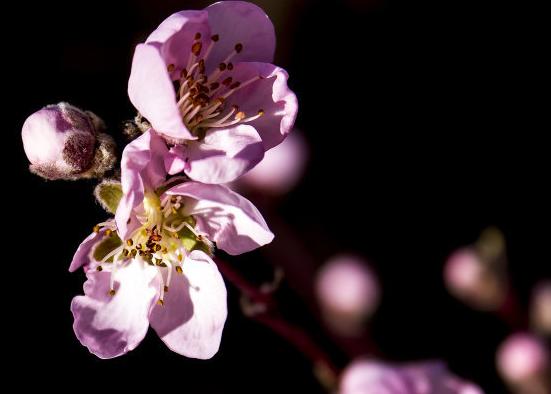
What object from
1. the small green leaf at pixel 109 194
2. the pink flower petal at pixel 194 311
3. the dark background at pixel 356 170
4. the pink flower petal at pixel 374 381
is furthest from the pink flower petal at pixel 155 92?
the dark background at pixel 356 170

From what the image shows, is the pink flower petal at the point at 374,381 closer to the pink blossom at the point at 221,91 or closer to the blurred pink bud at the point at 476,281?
the blurred pink bud at the point at 476,281

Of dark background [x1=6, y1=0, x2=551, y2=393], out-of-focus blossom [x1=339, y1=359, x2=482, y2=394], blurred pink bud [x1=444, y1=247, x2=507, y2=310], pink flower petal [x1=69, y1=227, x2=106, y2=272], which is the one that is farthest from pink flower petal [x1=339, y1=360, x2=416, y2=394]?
pink flower petal [x1=69, y1=227, x2=106, y2=272]

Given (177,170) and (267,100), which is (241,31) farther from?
(177,170)

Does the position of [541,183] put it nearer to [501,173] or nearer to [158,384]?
[501,173]

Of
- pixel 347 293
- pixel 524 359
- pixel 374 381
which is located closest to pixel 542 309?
pixel 524 359

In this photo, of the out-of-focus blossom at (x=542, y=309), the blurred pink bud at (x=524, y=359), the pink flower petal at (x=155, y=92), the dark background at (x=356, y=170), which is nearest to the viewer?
the pink flower petal at (x=155, y=92)

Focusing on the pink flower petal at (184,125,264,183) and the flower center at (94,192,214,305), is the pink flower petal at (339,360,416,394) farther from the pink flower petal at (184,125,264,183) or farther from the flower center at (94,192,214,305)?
the pink flower petal at (184,125,264,183)

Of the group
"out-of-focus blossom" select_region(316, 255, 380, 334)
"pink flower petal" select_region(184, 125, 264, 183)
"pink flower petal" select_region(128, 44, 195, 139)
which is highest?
"pink flower petal" select_region(128, 44, 195, 139)
